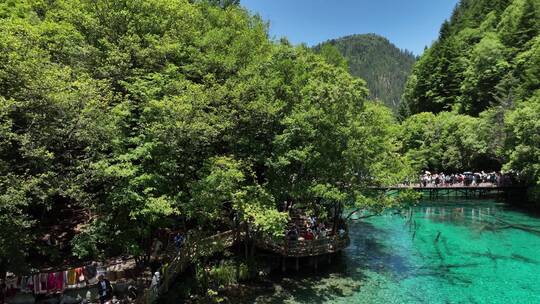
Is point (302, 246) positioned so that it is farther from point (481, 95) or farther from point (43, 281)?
point (481, 95)

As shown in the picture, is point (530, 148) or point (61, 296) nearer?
point (61, 296)

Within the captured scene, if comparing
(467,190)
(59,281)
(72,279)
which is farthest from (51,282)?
(467,190)

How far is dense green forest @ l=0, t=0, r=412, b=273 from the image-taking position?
54.7ft

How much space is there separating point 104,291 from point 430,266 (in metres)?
19.4

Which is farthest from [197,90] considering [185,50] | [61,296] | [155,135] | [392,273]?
[392,273]

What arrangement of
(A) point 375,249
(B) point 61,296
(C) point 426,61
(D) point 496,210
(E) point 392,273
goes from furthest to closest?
(C) point 426,61 < (D) point 496,210 < (A) point 375,249 < (E) point 392,273 < (B) point 61,296

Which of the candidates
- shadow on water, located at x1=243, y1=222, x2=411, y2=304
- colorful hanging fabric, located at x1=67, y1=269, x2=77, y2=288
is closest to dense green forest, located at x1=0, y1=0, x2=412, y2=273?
colorful hanging fabric, located at x1=67, y1=269, x2=77, y2=288

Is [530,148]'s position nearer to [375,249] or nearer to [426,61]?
[375,249]

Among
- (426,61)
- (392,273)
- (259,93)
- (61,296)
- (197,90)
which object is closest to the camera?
(61,296)

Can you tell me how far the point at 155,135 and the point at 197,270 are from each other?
7549 millimetres

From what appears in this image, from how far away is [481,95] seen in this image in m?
68.4

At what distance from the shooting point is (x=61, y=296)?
18.1 meters

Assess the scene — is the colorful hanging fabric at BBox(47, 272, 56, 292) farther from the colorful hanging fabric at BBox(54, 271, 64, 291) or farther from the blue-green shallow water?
the blue-green shallow water

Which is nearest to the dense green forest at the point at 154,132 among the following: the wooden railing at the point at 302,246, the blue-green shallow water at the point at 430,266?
the wooden railing at the point at 302,246
